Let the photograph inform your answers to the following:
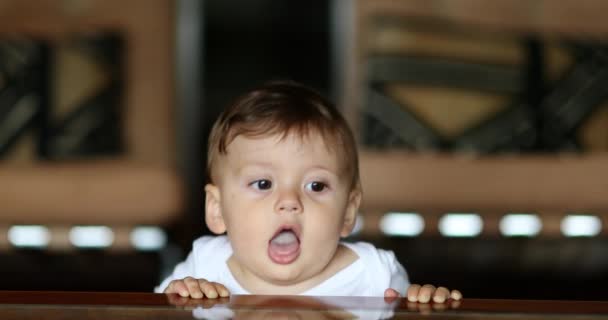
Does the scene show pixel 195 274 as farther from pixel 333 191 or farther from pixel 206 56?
pixel 206 56

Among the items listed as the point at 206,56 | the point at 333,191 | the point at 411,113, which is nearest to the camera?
the point at 333,191

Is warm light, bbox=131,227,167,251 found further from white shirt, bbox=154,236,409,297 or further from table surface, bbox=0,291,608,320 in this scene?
table surface, bbox=0,291,608,320

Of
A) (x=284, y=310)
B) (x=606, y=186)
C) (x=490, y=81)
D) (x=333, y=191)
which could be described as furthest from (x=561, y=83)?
(x=284, y=310)

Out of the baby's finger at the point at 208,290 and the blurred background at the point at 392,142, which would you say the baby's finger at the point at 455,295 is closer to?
the baby's finger at the point at 208,290

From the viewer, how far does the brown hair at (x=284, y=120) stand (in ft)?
3.13

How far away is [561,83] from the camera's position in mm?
2316

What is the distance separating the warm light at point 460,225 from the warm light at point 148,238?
0.65 m

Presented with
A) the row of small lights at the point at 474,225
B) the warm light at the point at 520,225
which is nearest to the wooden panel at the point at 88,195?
the row of small lights at the point at 474,225

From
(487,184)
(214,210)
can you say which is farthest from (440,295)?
(487,184)

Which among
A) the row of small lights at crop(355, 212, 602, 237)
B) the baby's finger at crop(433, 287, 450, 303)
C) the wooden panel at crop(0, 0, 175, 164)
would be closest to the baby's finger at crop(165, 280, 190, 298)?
the baby's finger at crop(433, 287, 450, 303)

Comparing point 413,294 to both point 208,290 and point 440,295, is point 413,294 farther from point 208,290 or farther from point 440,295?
point 208,290

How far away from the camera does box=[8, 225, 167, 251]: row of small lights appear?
200 centimetres

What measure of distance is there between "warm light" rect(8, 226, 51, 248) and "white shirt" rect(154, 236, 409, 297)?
3.39 ft

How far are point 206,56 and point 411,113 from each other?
Answer: 1.39 m
